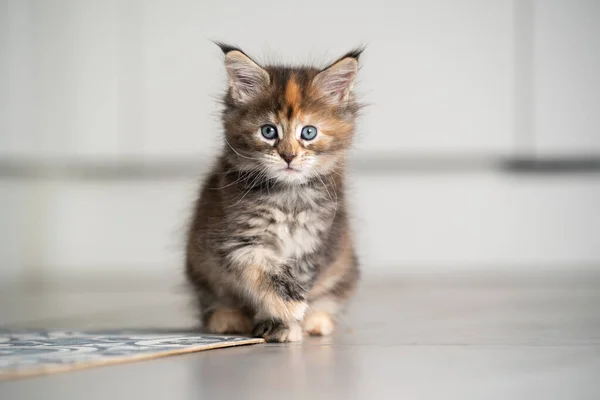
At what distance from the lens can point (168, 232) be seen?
6.00 m

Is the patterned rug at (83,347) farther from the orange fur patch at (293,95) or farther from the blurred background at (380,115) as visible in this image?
the blurred background at (380,115)

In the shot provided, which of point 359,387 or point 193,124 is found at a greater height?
point 193,124

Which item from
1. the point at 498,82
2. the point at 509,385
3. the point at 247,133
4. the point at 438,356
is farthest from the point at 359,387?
the point at 498,82

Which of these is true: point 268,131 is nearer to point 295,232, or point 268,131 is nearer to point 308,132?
point 308,132

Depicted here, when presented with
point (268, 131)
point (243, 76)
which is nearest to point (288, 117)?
point (268, 131)

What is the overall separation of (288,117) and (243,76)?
8.5 inches

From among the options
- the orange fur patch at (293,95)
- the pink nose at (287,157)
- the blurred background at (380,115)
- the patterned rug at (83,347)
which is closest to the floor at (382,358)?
the patterned rug at (83,347)

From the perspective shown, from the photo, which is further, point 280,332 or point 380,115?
point 380,115

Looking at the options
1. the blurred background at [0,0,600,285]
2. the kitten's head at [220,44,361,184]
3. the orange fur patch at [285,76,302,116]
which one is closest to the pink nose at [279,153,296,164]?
the kitten's head at [220,44,361,184]

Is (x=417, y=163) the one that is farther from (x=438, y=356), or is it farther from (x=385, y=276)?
(x=438, y=356)

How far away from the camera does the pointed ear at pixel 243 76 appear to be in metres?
2.46

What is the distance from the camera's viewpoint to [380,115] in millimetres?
5664

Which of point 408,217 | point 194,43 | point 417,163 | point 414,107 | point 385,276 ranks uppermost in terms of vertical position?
point 194,43

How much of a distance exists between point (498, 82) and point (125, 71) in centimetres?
252
